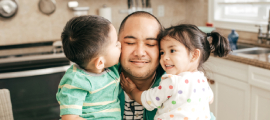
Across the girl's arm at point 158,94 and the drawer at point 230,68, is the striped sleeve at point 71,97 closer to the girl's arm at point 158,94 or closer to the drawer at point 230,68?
the girl's arm at point 158,94

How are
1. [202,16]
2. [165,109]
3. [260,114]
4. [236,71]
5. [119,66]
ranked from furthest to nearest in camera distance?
[202,16] → [236,71] → [260,114] → [119,66] → [165,109]

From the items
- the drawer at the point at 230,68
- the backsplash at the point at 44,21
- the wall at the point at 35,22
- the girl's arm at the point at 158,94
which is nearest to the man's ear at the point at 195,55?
the girl's arm at the point at 158,94

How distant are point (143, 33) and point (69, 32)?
0.39 metres

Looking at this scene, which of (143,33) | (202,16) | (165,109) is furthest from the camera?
(202,16)

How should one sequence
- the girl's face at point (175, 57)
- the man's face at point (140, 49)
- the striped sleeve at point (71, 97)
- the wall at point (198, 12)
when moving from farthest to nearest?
the wall at point (198, 12) < the man's face at point (140, 49) < the girl's face at point (175, 57) < the striped sleeve at point (71, 97)

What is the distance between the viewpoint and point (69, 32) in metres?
0.93

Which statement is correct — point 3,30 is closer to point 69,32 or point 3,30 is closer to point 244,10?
point 69,32

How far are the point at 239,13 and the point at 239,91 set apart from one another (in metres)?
1.28

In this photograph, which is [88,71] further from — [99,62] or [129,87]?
[129,87]

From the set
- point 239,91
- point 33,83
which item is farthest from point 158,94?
point 33,83

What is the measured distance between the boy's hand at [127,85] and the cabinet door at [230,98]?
118 cm

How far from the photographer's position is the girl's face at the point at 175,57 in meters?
1.08

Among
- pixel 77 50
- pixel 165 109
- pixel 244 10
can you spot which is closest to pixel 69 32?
pixel 77 50

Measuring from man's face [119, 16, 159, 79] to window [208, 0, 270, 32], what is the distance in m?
1.75
